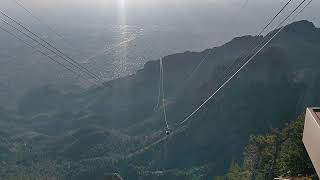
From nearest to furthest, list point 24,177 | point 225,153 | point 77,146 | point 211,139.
A: 1. point 24,177
2. point 225,153
3. point 211,139
4. point 77,146

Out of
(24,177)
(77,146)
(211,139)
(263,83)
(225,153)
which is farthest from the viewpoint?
(77,146)

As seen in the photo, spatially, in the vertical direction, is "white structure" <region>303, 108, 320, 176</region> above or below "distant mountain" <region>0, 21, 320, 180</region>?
below

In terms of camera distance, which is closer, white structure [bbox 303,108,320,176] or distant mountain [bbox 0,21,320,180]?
white structure [bbox 303,108,320,176]

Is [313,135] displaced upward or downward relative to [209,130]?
downward

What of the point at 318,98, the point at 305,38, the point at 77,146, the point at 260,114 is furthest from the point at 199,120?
the point at 305,38

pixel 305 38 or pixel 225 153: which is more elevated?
pixel 305 38

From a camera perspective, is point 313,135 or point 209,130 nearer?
point 313,135

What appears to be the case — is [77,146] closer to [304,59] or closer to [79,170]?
[79,170]

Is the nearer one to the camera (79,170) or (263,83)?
(79,170)
